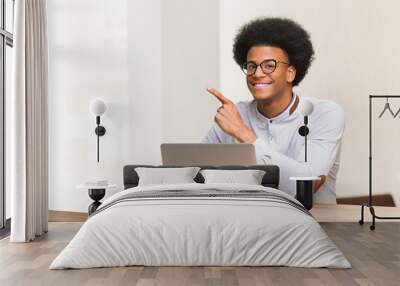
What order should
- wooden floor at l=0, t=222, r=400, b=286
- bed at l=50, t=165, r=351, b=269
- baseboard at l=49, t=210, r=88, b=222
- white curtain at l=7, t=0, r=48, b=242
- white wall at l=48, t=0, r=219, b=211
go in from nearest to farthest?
wooden floor at l=0, t=222, r=400, b=286 < bed at l=50, t=165, r=351, b=269 < white curtain at l=7, t=0, r=48, b=242 < white wall at l=48, t=0, r=219, b=211 < baseboard at l=49, t=210, r=88, b=222

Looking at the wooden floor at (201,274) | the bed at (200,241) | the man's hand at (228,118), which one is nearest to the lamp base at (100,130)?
the man's hand at (228,118)

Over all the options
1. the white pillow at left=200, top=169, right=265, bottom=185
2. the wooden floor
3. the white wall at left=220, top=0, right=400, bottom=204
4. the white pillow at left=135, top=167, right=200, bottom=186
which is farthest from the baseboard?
the white wall at left=220, top=0, right=400, bottom=204

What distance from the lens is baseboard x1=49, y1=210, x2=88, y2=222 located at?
8.07 meters

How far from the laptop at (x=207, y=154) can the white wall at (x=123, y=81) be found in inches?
4.9

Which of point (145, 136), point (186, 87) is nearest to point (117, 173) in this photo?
point (145, 136)

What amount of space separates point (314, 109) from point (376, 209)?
1.51m

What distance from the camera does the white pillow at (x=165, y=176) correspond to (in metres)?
7.07

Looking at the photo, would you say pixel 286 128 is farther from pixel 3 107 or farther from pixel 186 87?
pixel 3 107

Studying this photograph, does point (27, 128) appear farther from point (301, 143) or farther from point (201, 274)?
point (301, 143)

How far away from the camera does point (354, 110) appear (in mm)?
7676

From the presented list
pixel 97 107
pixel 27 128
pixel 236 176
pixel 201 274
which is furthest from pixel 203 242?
pixel 97 107

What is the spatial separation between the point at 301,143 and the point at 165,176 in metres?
1.82

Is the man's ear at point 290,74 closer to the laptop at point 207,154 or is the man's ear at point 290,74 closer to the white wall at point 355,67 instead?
the white wall at point 355,67

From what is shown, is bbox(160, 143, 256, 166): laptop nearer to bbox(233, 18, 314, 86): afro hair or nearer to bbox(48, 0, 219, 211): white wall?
bbox(48, 0, 219, 211): white wall
